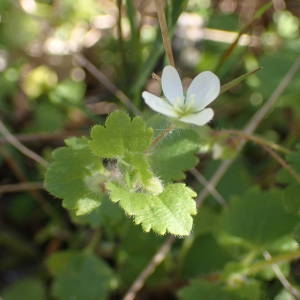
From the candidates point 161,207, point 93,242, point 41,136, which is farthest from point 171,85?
point 41,136

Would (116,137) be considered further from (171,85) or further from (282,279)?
(282,279)

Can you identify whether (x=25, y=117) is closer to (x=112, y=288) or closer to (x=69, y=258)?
(x=69, y=258)

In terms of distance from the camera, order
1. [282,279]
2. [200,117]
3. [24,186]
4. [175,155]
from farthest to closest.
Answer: [24,186], [282,279], [175,155], [200,117]

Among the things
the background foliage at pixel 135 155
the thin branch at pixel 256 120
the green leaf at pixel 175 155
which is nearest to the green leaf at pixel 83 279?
the background foliage at pixel 135 155

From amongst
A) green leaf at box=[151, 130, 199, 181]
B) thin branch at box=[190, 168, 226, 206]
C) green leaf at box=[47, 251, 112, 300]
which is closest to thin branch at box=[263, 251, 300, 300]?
thin branch at box=[190, 168, 226, 206]

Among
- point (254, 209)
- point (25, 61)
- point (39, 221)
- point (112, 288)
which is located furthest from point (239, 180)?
point (25, 61)

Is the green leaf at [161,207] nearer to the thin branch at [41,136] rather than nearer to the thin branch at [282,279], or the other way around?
the thin branch at [282,279]
